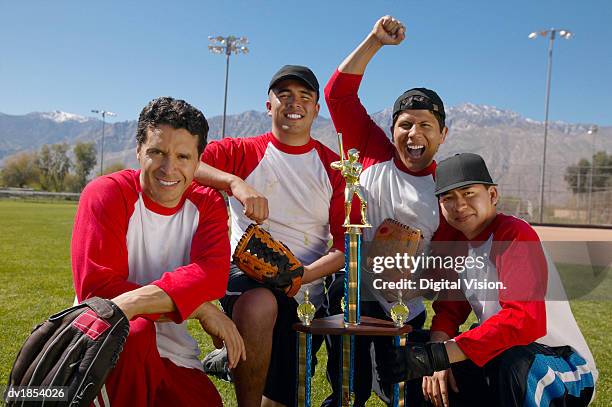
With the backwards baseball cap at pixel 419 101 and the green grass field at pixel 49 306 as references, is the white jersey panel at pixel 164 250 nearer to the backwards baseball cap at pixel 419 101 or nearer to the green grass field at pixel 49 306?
the green grass field at pixel 49 306

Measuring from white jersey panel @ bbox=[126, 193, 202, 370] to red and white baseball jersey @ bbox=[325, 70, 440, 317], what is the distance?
3.82 feet

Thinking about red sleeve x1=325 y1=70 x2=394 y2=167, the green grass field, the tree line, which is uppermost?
the tree line

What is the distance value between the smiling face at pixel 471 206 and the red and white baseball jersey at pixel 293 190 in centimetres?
72

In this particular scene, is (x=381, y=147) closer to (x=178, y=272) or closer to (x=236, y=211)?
(x=236, y=211)

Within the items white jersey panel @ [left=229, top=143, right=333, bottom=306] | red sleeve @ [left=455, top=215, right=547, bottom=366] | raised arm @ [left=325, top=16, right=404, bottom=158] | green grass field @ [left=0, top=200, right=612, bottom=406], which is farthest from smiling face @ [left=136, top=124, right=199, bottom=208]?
green grass field @ [left=0, top=200, right=612, bottom=406]

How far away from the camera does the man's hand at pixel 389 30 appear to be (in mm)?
3305

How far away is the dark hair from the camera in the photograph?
8.99 feet

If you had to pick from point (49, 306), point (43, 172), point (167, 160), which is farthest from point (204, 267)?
point (43, 172)

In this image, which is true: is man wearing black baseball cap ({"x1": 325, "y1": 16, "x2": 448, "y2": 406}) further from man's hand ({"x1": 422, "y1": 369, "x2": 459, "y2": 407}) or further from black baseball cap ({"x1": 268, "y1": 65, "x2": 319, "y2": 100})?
man's hand ({"x1": 422, "y1": 369, "x2": 459, "y2": 407})

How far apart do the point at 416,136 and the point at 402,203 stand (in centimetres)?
41

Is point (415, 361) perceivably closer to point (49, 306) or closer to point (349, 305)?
point (349, 305)

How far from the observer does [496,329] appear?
2738mm

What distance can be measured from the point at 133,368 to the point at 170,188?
32.4 inches

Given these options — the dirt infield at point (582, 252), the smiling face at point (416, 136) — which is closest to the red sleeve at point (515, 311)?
the smiling face at point (416, 136)
